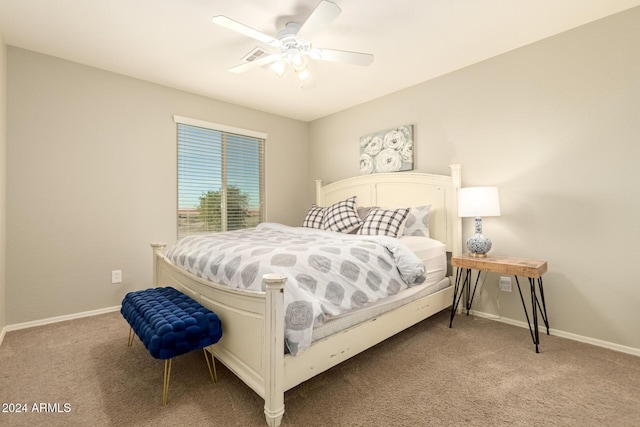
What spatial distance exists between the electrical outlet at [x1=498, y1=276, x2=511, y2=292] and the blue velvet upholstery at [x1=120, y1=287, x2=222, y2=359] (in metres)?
2.49

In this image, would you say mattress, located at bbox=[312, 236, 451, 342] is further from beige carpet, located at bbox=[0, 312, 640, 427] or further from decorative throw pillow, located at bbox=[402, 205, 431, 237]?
beige carpet, located at bbox=[0, 312, 640, 427]

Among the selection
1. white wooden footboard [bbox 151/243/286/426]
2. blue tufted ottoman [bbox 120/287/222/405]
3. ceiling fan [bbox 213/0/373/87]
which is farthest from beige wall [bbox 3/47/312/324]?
white wooden footboard [bbox 151/243/286/426]

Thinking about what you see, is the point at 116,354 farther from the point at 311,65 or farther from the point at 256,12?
the point at 311,65

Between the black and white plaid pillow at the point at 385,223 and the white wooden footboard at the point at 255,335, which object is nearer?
the white wooden footboard at the point at 255,335

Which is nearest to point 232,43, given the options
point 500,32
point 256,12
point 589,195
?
point 256,12

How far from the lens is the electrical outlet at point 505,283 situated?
108 inches

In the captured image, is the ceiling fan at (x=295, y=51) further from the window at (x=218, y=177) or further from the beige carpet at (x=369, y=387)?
the beige carpet at (x=369, y=387)

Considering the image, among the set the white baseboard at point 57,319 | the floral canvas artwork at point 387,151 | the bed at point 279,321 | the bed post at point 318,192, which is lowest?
the white baseboard at point 57,319

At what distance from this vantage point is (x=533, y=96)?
2.59 m

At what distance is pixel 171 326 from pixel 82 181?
226 cm

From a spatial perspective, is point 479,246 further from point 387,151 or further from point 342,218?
point 387,151

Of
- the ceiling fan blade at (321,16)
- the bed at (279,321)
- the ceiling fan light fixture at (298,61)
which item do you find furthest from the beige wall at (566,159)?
the ceiling fan blade at (321,16)

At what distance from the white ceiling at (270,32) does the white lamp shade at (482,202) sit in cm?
128

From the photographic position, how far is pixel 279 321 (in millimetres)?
1390
